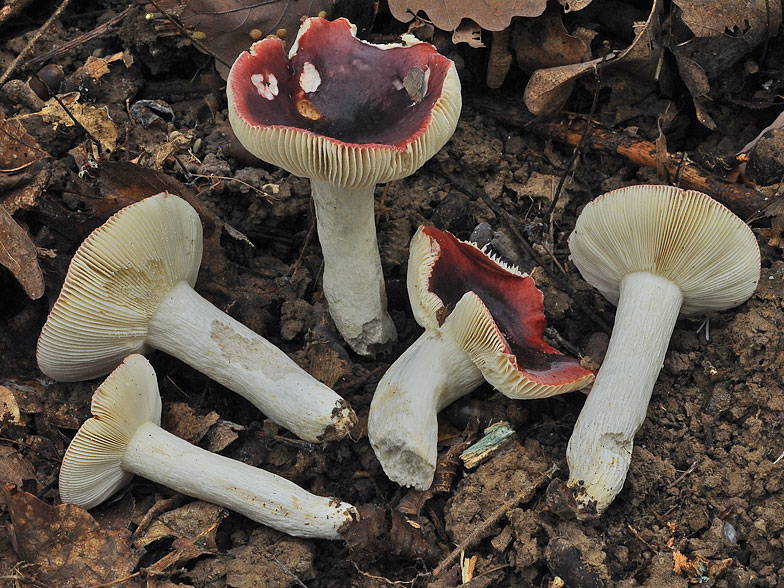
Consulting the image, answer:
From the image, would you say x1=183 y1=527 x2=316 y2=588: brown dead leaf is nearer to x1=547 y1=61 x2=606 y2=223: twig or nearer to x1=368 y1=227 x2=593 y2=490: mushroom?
x1=368 y1=227 x2=593 y2=490: mushroom

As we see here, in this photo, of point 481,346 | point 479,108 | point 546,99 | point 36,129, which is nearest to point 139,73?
point 36,129

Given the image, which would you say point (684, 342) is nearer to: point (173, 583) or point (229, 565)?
point (229, 565)

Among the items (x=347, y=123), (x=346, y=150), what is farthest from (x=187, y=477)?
(x=347, y=123)

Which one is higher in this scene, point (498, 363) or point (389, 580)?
point (498, 363)

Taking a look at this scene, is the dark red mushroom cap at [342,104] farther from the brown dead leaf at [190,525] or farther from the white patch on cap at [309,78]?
the brown dead leaf at [190,525]

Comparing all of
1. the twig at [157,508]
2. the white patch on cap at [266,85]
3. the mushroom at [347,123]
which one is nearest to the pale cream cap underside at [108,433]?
the twig at [157,508]

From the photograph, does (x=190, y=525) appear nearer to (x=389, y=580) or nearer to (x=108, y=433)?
(x=108, y=433)
